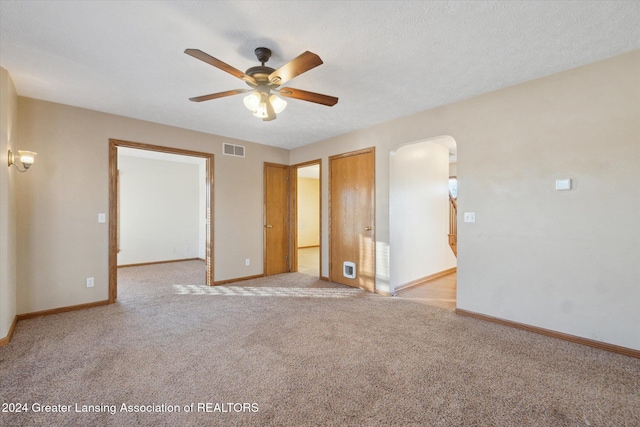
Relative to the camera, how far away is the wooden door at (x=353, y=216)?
14.3 feet

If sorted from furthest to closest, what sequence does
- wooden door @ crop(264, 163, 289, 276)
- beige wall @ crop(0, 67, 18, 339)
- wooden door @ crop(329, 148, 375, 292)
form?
wooden door @ crop(264, 163, 289, 276) → wooden door @ crop(329, 148, 375, 292) → beige wall @ crop(0, 67, 18, 339)

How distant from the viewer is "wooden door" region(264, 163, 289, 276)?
17.8 ft

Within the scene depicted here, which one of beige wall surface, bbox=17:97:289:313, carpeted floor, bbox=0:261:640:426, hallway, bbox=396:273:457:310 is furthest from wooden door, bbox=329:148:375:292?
beige wall surface, bbox=17:97:289:313

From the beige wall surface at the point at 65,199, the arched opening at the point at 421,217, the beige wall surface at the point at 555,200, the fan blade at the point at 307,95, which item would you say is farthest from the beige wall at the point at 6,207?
the beige wall surface at the point at 555,200

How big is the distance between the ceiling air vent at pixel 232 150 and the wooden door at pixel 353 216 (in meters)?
1.65

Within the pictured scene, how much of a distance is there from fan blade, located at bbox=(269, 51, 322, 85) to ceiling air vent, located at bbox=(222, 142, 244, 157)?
2905 mm

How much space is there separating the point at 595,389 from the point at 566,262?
114 centimetres

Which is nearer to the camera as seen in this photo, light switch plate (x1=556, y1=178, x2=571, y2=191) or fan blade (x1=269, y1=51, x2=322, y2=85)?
fan blade (x1=269, y1=51, x2=322, y2=85)

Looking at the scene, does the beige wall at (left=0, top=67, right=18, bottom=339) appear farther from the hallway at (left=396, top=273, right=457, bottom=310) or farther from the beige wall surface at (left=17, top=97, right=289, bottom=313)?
the hallway at (left=396, top=273, right=457, bottom=310)

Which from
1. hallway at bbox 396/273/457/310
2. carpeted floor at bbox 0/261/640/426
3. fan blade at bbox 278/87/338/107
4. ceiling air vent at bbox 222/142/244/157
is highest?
ceiling air vent at bbox 222/142/244/157

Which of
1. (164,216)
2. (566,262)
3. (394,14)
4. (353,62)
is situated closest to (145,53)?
(353,62)

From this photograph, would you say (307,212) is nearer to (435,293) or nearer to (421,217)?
(421,217)

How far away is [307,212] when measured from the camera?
1004 cm

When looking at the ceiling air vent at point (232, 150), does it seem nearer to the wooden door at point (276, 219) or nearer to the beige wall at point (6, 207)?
the wooden door at point (276, 219)
